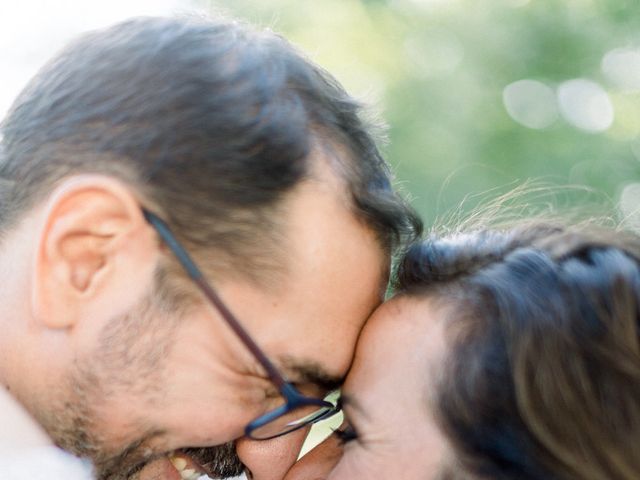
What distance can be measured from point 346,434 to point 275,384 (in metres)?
0.23

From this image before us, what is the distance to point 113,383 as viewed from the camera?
7.13 feet

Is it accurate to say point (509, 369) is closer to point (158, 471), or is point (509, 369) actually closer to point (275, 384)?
point (275, 384)

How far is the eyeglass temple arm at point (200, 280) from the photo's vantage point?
213cm

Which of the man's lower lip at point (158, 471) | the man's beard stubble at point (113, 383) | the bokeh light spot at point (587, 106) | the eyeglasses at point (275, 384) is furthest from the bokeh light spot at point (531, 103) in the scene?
the man's beard stubble at point (113, 383)

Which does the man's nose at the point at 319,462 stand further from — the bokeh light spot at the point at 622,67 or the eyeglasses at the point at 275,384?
the bokeh light spot at the point at 622,67

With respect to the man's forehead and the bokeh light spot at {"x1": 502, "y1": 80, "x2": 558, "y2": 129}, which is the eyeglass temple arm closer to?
the man's forehead

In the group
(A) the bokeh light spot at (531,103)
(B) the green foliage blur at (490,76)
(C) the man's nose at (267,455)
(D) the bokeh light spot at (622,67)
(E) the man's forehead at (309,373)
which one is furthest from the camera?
(D) the bokeh light spot at (622,67)

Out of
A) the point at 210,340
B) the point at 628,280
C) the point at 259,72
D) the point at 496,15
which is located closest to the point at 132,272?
the point at 210,340

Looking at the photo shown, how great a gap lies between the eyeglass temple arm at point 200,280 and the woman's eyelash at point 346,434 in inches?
11.2

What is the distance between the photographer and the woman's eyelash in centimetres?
224

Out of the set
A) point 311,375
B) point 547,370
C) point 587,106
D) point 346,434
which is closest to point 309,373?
point 311,375

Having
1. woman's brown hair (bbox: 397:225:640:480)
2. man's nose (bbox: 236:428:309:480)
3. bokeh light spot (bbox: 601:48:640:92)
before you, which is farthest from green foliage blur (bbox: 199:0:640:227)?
woman's brown hair (bbox: 397:225:640:480)

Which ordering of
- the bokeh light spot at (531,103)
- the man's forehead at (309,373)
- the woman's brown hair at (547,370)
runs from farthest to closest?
1. the bokeh light spot at (531,103)
2. the man's forehead at (309,373)
3. the woman's brown hair at (547,370)

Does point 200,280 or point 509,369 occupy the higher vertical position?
point 200,280
